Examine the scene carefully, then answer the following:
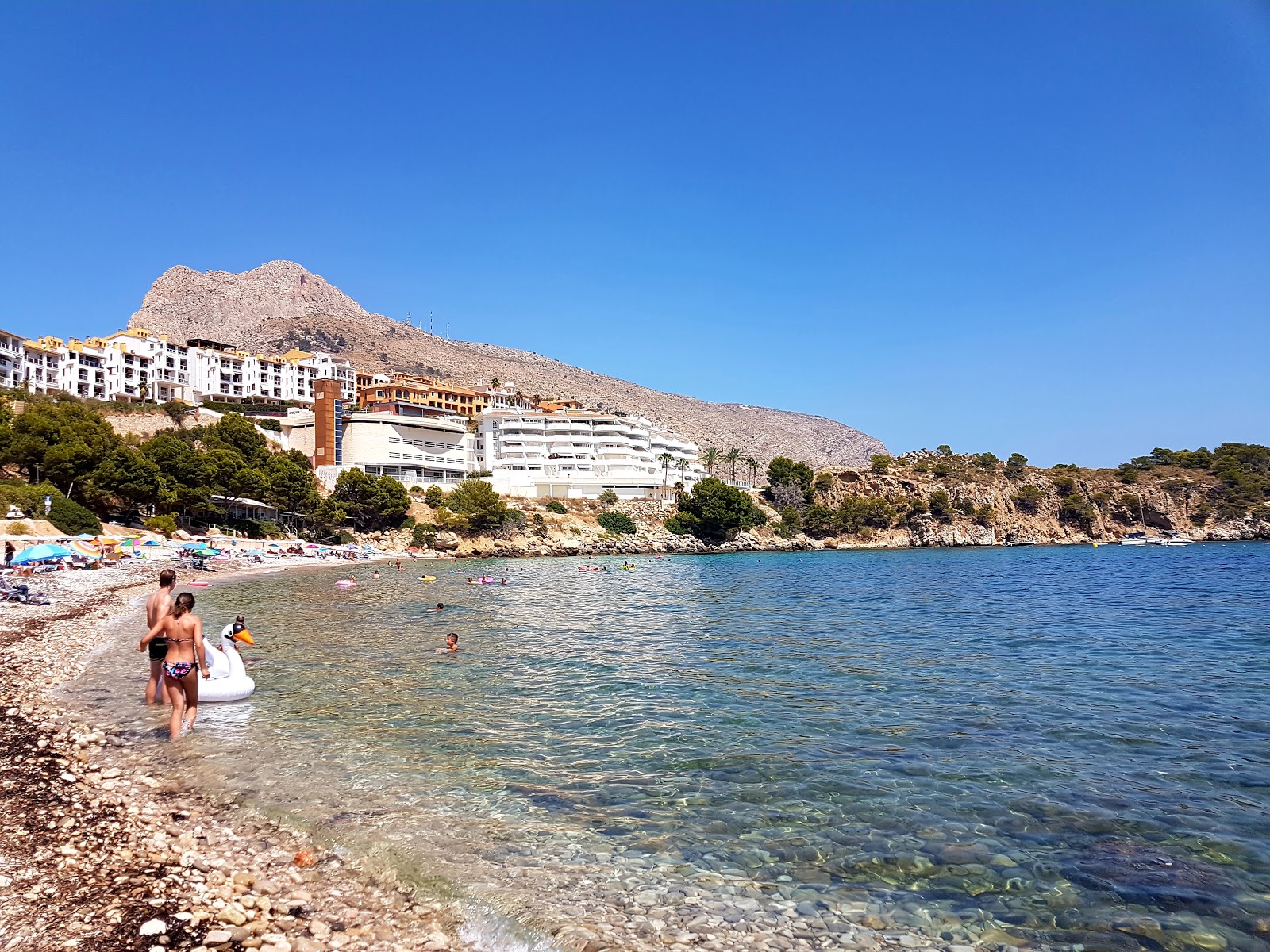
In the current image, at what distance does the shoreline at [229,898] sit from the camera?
16.9ft

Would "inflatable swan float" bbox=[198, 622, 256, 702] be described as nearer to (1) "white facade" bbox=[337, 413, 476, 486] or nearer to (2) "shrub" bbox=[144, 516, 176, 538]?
(2) "shrub" bbox=[144, 516, 176, 538]

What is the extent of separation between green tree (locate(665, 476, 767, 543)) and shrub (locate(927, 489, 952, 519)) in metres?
35.8

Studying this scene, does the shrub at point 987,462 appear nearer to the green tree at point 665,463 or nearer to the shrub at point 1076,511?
the shrub at point 1076,511

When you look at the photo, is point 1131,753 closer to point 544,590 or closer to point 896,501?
point 544,590

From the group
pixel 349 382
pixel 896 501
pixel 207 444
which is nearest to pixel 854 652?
pixel 207 444

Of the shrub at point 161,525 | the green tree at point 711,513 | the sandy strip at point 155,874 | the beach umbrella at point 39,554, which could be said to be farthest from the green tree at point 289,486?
the sandy strip at point 155,874


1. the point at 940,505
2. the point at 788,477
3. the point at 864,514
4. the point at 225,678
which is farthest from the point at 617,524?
the point at 225,678

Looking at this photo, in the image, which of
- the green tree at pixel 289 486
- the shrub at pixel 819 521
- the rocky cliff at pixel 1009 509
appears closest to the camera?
the green tree at pixel 289 486

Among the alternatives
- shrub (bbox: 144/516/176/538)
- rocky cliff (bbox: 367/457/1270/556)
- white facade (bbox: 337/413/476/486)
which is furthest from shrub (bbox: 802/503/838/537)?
shrub (bbox: 144/516/176/538)

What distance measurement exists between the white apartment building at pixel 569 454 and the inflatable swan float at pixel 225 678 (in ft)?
272

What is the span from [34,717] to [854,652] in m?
16.2

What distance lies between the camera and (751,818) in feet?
25.8

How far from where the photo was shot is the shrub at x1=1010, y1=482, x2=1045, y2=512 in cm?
12069

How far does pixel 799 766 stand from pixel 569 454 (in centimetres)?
9660
